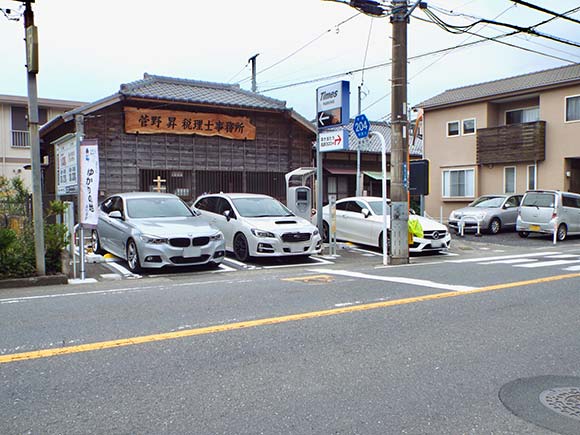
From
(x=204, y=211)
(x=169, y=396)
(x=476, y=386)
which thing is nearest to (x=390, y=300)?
(x=476, y=386)

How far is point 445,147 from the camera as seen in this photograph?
26656 mm

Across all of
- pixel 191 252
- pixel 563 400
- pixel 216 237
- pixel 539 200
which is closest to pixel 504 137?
pixel 539 200

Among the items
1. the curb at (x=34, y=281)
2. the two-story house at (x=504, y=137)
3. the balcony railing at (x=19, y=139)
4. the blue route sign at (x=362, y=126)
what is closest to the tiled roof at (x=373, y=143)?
the two-story house at (x=504, y=137)

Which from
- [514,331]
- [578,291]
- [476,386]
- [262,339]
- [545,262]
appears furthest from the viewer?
A: [545,262]

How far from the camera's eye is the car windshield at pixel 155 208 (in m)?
11.2

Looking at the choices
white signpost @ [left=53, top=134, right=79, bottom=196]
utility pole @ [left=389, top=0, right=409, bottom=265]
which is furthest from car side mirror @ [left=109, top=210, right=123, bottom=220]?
utility pole @ [left=389, top=0, right=409, bottom=265]

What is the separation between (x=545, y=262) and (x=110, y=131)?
13.7 metres

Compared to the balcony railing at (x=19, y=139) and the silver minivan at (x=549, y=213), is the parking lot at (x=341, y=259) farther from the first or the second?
the balcony railing at (x=19, y=139)

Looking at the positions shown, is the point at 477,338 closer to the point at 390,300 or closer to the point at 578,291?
the point at 390,300

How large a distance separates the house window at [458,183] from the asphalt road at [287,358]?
1836cm

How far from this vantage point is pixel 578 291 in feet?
24.9

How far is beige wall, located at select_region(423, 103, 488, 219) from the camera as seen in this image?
2533 cm

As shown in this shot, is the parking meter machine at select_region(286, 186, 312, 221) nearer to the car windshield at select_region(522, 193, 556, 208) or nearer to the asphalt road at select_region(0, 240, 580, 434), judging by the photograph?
the asphalt road at select_region(0, 240, 580, 434)

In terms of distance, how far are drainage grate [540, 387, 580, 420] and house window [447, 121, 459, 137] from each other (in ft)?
77.9
